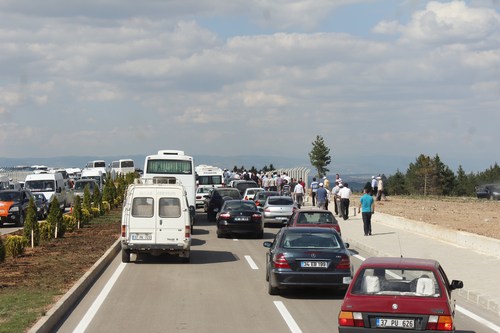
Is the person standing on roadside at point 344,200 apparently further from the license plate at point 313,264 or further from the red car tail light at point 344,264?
the license plate at point 313,264

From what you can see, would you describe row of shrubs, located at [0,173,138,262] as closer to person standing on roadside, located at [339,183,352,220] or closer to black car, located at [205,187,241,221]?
black car, located at [205,187,241,221]

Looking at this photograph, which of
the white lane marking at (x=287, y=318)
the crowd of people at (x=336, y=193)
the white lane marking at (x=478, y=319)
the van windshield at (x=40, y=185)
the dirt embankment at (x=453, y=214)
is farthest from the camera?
the van windshield at (x=40, y=185)

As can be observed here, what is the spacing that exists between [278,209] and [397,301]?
26.8m

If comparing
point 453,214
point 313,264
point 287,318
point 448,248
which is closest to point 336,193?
point 453,214

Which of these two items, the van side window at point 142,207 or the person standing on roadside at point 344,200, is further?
the person standing on roadside at point 344,200

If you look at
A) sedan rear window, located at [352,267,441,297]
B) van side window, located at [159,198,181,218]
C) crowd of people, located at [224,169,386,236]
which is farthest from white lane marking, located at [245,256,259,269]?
sedan rear window, located at [352,267,441,297]

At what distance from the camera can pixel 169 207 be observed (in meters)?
22.1

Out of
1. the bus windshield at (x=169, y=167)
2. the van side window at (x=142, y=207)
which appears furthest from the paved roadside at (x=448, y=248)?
the bus windshield at (x=169, y=167)

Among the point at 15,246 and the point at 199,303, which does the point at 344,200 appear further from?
the point at 199,303

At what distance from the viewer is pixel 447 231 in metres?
28.0

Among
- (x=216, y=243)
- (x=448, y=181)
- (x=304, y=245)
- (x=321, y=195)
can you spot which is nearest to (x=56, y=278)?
(x=304, y=245)

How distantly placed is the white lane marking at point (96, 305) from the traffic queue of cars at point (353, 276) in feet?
10.7

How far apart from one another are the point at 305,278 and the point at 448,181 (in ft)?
336

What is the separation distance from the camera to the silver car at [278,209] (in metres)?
36.4
